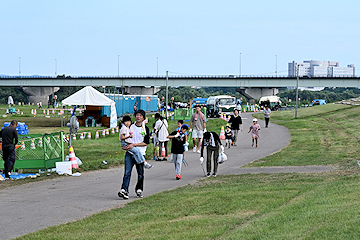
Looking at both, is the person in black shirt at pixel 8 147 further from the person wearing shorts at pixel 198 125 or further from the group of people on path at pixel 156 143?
the person wearing shorts at pixel 198 125

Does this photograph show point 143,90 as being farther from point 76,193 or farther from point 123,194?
point 123,194

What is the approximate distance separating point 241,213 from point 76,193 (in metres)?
4.79

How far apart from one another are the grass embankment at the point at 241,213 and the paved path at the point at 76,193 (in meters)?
0.57

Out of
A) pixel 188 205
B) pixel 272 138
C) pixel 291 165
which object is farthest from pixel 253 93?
pixel 188 205

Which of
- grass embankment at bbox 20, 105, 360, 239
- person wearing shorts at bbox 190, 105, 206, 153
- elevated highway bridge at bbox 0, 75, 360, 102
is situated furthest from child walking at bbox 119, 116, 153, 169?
elevated highway bridge at bbox 0, 75, 360, 102

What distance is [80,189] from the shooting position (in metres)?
12.6

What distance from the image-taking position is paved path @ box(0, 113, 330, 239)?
352 inches

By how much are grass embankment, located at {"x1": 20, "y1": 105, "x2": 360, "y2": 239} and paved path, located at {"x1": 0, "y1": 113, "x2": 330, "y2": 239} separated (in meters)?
0.57

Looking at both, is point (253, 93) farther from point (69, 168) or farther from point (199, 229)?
point (199, 229)

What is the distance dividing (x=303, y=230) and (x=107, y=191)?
6592 mm

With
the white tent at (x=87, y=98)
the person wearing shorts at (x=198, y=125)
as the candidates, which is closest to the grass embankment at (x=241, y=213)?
the person wearing shorts at (x=198, y=125)

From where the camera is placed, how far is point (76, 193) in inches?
470

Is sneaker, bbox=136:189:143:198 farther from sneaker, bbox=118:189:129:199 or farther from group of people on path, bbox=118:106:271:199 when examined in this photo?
sneaker, bbox=118:189:129:199

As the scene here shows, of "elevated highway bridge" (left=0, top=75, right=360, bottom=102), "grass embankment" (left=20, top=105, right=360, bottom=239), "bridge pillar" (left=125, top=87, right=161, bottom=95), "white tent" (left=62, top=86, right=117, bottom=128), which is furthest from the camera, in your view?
"bridge pillar" (left=125, top=87, right=161, bottom=95)
